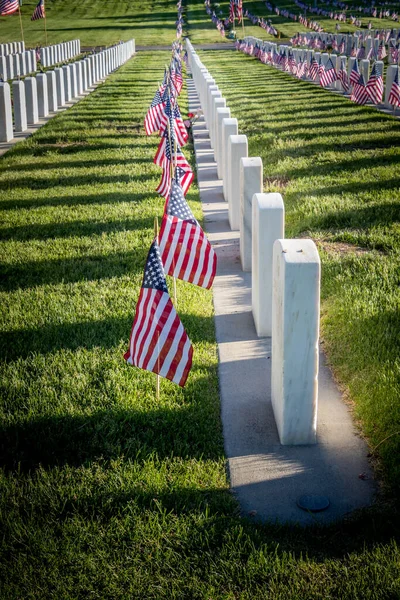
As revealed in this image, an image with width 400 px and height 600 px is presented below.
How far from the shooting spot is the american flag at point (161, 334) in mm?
4316

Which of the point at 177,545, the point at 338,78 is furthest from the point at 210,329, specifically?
the point at 338,78

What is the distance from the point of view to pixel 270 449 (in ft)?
13.8

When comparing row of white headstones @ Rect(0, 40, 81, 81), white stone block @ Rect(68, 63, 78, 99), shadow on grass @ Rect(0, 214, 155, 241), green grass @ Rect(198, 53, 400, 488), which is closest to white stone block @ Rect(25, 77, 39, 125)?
green grass @ Rect(198, 53, 400, 488)

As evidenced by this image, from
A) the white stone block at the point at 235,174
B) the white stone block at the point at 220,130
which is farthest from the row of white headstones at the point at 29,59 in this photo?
the white stone block at the point at 235,174

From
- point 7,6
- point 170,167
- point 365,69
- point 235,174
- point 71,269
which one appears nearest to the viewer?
point 71,269

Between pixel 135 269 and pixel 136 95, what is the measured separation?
16368 mm

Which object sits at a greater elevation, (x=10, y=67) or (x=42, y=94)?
(x=10, y=67)

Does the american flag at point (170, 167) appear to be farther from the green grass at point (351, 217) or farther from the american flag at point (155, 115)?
the american flag at point (155, 115)

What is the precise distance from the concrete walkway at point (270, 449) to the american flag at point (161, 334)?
0.49m

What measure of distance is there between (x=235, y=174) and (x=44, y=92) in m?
11.8

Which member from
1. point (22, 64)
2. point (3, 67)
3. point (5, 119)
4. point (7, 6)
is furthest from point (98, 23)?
point (5, 119)

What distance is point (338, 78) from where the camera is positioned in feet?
77.3

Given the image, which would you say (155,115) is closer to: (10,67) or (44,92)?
(44,92)

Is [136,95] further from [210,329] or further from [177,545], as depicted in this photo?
[177,545]
